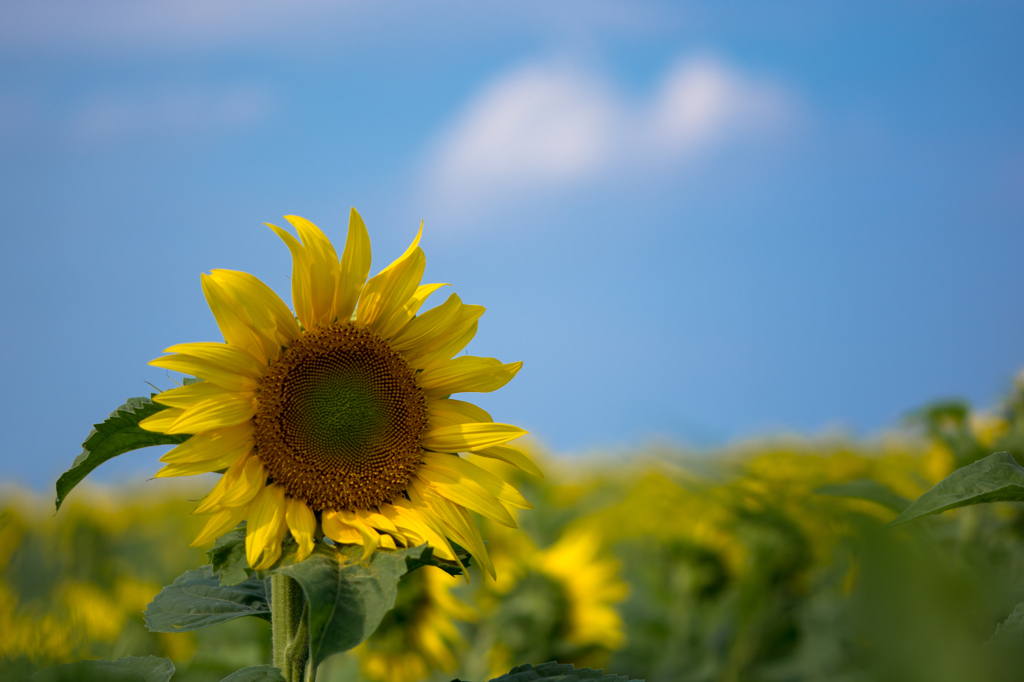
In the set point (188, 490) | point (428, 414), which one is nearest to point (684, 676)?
point (428, 414)

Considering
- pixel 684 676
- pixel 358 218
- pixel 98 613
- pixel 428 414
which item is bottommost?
pixel 684 676

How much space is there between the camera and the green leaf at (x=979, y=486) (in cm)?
94

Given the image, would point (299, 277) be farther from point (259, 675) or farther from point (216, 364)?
point (259, 675)

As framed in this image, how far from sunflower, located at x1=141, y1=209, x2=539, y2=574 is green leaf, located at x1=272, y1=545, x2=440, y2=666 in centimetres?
4

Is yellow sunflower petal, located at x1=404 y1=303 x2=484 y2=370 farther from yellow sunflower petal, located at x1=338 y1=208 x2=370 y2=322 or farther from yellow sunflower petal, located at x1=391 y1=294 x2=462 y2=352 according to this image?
yellow sunflower petal, located at x1=338 y1=208 x2=370 y2=322

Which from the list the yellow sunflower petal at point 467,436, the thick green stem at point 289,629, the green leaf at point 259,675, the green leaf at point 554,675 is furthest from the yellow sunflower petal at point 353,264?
the green leaf at point 554,675

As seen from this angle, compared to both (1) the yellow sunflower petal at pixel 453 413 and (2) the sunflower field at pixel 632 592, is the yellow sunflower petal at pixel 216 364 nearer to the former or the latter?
(1) the yellow sunflower petal at pixel 453 413

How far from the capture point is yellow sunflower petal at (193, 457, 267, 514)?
1.28 metres

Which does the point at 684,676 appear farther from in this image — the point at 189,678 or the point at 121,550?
the point at 121,550

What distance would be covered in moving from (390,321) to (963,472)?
1.05 meters

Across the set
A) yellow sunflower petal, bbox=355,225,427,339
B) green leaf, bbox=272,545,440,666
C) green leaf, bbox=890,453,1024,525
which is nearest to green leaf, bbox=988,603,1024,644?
green leaf, bbox=890,453,1024,525

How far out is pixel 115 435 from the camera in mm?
1273

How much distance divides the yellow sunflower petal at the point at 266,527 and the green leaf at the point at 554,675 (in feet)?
1.46

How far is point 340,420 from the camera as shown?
151cm
